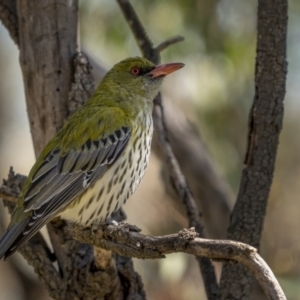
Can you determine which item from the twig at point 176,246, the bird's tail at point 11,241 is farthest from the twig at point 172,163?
the bird's tail at point 11,241

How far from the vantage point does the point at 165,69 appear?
544 centimetres

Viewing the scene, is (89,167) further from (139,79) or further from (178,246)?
(178,246)

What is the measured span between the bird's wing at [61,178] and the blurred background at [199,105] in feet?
7.75

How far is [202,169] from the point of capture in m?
6.69

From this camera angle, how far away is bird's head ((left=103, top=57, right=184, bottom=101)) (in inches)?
218

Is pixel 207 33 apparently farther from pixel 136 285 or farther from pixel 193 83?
pixel 136 285

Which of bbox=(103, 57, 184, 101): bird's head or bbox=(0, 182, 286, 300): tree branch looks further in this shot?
bbox=(103, 57, 184, 101): bird's head

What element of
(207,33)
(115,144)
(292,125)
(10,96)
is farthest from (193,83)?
(115,144)

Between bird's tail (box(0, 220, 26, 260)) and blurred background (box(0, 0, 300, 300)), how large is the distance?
281 cm

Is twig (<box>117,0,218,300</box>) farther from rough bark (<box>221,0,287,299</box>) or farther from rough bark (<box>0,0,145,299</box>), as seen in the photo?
rough bark (<box>0,0,145,299</box>)

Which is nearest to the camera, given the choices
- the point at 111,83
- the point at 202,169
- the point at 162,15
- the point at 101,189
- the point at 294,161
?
the point at 101,189

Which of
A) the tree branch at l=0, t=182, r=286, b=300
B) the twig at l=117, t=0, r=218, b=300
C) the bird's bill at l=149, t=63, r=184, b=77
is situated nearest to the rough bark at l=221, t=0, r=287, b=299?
the twig at l=117, t=0, r=218, b=300

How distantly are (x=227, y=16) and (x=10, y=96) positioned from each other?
2.40 meters

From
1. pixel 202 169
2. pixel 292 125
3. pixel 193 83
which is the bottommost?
pixel 202 169
